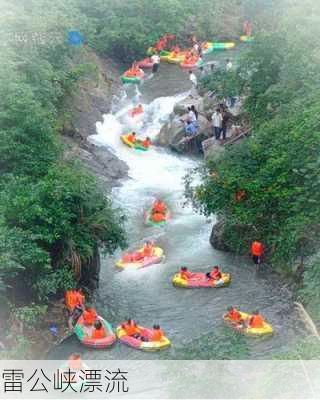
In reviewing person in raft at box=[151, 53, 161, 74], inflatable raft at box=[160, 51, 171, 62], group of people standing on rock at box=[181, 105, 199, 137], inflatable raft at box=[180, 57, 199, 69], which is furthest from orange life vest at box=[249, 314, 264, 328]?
inflatable raft at box=[160, 51, 171, 62]

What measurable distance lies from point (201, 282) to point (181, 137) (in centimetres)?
1046

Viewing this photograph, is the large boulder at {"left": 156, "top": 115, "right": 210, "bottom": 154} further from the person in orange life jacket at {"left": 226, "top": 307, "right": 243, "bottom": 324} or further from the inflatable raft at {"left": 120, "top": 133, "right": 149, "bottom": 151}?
the person in orange life jacket at {"left": 226, "top": 307, "right": 243, "bottom": 324}

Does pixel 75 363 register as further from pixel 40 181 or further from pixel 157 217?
pixel 157 217

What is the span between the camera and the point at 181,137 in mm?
27750

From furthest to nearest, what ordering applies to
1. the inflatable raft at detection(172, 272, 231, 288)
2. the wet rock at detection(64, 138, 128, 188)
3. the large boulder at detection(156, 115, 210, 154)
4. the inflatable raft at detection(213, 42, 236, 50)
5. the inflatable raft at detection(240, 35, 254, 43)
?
the inflatable raft at detection(240, 35, 254, 43) → the inflatable raft at detection(213, 42, 236, 50) → the large boulder at detection(156, 115, 210, 154) → the wet rock at detection(64, 138, 128, 188) → the inflatable raft at detection(172, 272, 231, 288)

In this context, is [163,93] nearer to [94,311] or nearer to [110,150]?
[110,150]

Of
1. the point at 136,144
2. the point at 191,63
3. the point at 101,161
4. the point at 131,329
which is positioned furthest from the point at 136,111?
the point at 131,329

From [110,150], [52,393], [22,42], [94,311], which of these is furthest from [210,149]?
[52,393]

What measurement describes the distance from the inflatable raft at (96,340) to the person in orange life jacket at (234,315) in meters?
2.72

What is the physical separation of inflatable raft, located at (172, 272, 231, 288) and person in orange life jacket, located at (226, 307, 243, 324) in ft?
6.32

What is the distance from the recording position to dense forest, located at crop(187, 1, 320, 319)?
16547mm

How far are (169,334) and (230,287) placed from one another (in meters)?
2.75

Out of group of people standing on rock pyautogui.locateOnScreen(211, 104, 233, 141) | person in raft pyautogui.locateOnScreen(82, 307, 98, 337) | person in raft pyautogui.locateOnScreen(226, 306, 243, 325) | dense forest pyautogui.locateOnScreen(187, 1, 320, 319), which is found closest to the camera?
person in raft pyautogui.locateOnScreen(226, 306, 243, 325)

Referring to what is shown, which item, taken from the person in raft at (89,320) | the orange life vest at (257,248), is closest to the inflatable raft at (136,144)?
the orange life vest at (257,248)
